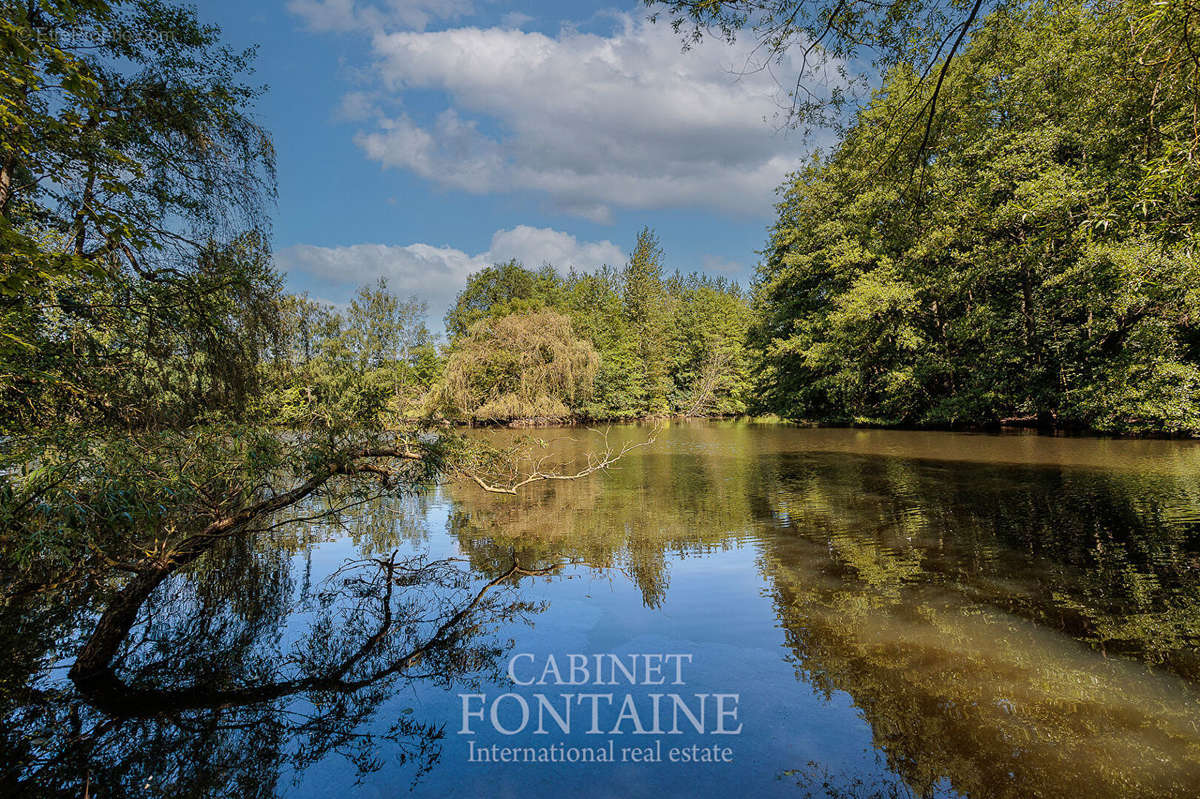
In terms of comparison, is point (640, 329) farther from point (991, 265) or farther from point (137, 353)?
point (137, 353)

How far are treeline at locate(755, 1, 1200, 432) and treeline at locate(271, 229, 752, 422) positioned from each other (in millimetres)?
10984

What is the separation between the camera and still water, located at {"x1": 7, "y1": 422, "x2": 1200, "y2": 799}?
3078mm

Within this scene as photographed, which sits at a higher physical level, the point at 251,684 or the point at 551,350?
the point at 551,350

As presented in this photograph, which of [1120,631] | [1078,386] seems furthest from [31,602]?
[1078,386]

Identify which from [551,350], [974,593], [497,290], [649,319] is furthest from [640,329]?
[974,593]

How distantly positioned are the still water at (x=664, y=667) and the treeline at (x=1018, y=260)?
11.9 ft

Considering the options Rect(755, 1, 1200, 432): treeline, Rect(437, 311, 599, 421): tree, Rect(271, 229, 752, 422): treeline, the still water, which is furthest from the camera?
Rect(437, 311, 599, 421): tree

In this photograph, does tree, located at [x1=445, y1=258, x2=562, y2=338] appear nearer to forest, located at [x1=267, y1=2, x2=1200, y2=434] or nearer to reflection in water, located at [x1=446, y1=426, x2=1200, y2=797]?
forest, located at [x1=267, y1=2, x2=1200, y2=434]

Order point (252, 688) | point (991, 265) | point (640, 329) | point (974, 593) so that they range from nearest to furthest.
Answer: point (252, 688), point (974, 593), point (991, 265), point (640, 329)

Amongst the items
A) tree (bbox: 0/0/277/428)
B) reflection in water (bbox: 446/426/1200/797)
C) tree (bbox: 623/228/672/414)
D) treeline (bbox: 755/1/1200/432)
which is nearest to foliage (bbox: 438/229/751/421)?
tree (bbox: 623/228/672/414)

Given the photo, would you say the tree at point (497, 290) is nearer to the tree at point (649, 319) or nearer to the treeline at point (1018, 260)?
the tree at point (649, 319)

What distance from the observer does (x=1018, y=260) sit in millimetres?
18109

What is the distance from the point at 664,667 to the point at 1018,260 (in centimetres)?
2029

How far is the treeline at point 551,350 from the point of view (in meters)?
16.7
